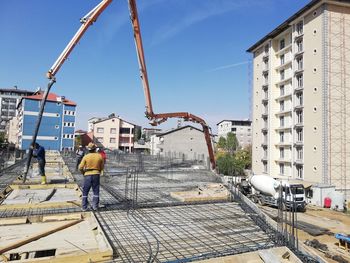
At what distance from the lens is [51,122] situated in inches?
2078

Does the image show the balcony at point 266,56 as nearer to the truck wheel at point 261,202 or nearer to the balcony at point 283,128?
the balcony at point 283,128

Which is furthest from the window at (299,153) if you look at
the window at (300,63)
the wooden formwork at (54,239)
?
the wooden formwork at (54,239)

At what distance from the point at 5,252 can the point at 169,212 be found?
3173 mm

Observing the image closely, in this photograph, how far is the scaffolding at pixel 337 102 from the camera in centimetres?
2377

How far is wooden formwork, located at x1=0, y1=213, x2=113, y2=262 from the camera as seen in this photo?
3.50 metres

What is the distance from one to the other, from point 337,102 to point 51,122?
46.6 metres

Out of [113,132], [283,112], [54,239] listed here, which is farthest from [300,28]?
[113,132]

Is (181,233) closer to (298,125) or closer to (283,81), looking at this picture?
(298,125)

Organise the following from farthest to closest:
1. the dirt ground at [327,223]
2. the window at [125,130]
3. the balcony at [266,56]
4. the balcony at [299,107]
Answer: the window at [125,130] → the balcony at [266,56] → the balcony at [299,107] → the dirt ground at [327,223]

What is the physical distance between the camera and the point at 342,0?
2430 cm

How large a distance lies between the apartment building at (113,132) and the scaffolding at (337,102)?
45836 mm

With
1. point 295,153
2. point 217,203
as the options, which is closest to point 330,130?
point 295,153

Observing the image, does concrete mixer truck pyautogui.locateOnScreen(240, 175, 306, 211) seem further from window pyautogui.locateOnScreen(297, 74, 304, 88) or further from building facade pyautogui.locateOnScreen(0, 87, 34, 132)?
building facade pyautogui.locateOnScreen(0, 87, 34, 132)

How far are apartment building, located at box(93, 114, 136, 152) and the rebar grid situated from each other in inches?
2274
